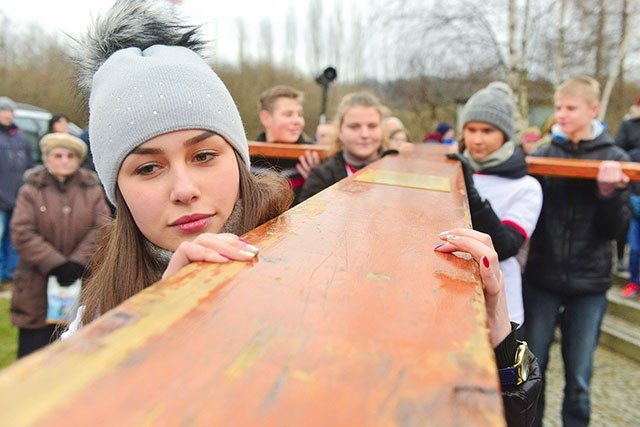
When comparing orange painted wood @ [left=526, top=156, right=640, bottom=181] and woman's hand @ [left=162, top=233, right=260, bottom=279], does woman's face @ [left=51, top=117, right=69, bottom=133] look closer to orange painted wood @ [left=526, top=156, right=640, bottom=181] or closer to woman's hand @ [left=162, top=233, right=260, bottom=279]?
orange painted wood @ [left=526, top=156, right=640, bottom=181]

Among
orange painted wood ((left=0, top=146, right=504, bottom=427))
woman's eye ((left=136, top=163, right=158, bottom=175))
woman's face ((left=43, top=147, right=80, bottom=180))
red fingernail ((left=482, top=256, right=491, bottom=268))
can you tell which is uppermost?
woman's eye ((left=136, top=163, right=158, bottom=175))

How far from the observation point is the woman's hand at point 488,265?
37.7 inches

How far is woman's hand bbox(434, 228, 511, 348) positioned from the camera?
0.96 m

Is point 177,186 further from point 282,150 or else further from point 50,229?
point 50,229

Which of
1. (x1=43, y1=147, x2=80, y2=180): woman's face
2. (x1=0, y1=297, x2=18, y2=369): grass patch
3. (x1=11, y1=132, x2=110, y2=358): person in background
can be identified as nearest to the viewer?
(x1=11, y1=132, x2=110, y2=358): person in background

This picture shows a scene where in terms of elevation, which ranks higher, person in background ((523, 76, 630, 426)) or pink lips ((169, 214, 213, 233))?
pink lips ((169, 214, 213, 233))

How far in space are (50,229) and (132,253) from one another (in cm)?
292

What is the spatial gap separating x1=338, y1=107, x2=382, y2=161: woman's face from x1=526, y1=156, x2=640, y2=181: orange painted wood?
0.91m

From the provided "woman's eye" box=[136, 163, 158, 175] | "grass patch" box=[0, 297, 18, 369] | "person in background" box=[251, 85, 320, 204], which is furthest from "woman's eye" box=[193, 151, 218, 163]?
"grass patch" box=[0, 297, 18, 369]

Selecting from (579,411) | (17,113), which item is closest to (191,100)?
(579,411)

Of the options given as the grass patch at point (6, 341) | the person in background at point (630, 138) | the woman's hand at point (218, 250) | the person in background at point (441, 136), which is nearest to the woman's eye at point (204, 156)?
the woman's hand at point (218, 250)

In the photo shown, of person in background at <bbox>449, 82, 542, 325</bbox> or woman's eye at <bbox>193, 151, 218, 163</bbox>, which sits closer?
woman's eye at <bbox>193, 151, 218, 163</bbox>

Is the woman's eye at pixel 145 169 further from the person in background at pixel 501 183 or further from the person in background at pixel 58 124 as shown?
the person in background at pixel 58 124

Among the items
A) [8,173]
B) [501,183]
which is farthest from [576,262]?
[8,173]
